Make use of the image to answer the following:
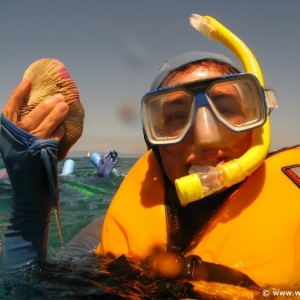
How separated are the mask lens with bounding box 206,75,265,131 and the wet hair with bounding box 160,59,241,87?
0.52ft

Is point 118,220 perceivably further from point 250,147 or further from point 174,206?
point 250,147

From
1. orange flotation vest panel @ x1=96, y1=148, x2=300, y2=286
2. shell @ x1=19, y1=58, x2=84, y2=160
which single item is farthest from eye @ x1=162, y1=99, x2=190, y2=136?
shell @ x1=19, y1=58, x2=84, y2=160

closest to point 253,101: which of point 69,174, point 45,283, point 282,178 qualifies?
point 282,178

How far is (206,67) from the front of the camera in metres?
2.20

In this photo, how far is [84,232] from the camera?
284cm

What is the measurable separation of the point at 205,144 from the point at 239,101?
1.20 ft

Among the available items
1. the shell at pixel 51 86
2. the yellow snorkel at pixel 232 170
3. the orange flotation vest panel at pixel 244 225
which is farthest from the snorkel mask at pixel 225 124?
the shell at pixel 51 86

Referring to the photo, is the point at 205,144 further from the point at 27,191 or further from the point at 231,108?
the point at 27,191

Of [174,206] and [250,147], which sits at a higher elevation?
[250,147]

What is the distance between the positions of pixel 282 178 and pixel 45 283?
4.60ft

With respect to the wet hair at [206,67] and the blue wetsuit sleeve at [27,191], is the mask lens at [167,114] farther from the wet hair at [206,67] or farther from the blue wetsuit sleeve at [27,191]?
the blue wetsuit sleeve at [27,191]

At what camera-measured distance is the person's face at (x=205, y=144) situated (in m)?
2.00

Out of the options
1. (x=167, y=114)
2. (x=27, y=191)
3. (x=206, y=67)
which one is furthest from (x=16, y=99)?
(x=206, y=67)

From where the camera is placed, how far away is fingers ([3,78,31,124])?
5.90ft
